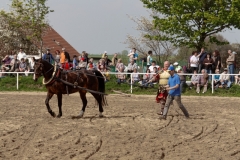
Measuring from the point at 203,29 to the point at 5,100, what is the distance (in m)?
14.5

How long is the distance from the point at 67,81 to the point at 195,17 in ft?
56.9

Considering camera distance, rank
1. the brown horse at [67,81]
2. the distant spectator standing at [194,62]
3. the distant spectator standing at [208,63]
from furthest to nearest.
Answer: the distant spectator standing at [194,62], the distant spectator standing at [208,63], the brown horse at [67,81]

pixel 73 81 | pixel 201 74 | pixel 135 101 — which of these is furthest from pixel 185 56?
pixel 73 81

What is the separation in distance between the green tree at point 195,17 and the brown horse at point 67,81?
51.2 ft

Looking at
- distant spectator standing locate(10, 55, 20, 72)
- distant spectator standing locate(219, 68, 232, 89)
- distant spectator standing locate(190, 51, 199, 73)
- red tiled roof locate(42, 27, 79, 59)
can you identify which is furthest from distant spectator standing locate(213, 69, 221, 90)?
red tiled roof locate(42, 27, 79, 59)

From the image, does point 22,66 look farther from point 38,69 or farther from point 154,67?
point 38,69

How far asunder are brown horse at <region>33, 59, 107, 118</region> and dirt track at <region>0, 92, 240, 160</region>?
600mm

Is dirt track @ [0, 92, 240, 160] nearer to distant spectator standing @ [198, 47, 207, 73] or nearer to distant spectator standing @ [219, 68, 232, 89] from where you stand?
distant spectator standing @ [219, 68, 232, 89]

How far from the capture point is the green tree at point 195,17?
29656mm

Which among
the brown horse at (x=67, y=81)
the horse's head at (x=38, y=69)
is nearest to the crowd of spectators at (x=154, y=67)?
the brown horse at (x=67, y=81)

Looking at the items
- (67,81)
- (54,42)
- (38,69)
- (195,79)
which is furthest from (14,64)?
(54,42)

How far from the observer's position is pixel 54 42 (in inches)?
2122

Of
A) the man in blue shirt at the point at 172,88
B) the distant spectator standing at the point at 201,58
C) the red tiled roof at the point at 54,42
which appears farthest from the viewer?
the red tiled roof at the point at 54,42

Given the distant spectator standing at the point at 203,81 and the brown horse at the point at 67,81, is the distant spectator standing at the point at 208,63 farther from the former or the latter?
the brown horse at the point at 67,81
